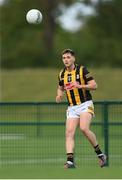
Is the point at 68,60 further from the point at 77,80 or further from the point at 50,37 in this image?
the point at 50,37

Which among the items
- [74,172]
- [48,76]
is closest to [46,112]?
[74,172]

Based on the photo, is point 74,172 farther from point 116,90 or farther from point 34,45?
point 34,45

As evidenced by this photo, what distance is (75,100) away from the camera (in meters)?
14.8

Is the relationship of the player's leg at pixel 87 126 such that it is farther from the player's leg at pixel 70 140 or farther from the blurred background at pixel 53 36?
the blurred background at pixel 53 36

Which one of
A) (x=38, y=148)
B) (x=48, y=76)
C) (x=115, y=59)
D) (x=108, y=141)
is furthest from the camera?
(x=115, y=59)

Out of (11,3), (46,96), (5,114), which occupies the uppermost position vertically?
(11,3)

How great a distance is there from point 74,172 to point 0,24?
59.6 m

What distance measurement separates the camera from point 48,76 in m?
46.2

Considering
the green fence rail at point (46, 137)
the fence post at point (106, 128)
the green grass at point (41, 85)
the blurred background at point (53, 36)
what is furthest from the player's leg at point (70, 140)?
the blurred background at point (53, 36)

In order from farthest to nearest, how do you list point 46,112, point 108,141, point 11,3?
point 11,3, point 46,112, point 108,141

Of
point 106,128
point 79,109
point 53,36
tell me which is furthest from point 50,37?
point 79,109

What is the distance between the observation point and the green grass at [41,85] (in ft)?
142

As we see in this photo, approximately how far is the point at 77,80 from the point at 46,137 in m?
3.44

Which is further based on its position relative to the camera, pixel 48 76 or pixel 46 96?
pixel 48 76
